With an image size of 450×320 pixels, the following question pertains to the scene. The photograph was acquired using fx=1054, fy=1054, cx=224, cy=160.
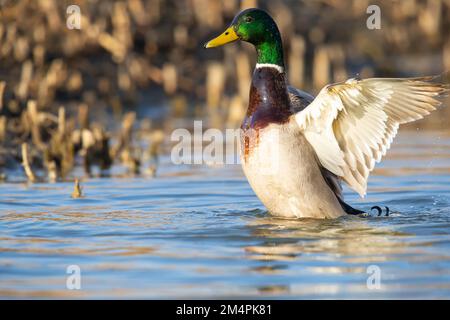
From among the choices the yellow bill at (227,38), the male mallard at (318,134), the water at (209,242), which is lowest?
the water at (209,242)

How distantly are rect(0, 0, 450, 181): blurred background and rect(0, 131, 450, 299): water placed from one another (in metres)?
1.69

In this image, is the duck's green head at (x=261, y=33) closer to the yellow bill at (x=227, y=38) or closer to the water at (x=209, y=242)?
the yellow bill at (x=227, y=38)

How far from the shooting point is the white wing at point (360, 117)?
631 cm

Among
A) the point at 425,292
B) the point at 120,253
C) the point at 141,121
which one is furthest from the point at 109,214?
the point at 141,121

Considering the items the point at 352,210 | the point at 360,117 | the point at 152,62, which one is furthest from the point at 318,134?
the point at 152,62

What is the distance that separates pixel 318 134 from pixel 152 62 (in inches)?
268

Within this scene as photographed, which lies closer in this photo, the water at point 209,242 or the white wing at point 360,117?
the water at point 209,242

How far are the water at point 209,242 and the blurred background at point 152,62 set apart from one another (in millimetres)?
1688

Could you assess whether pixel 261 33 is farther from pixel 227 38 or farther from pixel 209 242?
pixel 209 242

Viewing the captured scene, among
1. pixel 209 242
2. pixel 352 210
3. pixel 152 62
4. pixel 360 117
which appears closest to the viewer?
pixel 209 242

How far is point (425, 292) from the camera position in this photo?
483 cm

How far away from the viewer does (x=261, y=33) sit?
275 inches

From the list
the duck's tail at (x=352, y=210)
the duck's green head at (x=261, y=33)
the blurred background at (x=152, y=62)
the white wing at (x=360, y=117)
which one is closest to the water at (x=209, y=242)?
the duck's tail at (x=352, y=210)

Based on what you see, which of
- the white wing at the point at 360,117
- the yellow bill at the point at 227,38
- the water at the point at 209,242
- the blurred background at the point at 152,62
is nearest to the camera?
the water at the point at 209,242
